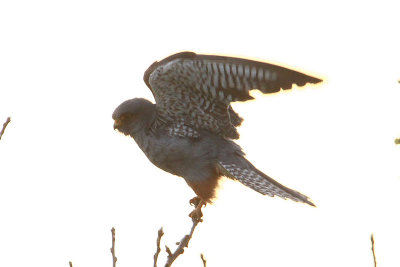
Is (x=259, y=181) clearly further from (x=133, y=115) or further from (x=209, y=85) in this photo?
(x=133, y=115)

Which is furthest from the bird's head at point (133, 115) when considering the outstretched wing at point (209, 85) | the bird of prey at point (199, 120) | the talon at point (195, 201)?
the talon at point (195, 201)

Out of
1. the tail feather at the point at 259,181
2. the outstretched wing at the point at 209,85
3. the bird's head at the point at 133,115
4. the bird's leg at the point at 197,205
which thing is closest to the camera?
the outstretched wing at the point at 209,85

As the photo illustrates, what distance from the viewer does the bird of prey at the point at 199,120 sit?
6.45 meters

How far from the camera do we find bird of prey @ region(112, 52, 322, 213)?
6.45 meters

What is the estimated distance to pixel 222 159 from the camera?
7148 millimetres

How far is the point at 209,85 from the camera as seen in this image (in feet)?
21.7

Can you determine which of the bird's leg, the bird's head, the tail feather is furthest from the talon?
the bird's head

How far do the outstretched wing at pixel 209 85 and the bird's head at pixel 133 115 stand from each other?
181 mm

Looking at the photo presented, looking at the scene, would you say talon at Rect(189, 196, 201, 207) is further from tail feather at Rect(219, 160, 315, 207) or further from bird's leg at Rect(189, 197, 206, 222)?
tail feather at Rect(219, 160, 315, 207)

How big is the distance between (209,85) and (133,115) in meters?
1.21

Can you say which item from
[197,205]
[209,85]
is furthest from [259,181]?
[209,85]

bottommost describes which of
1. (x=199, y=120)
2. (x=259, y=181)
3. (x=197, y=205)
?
(x=197, y=205)

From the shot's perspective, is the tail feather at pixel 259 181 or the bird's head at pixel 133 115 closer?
the tail feather at pixel 259 181

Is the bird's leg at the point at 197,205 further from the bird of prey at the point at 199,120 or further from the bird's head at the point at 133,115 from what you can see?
the bird's head at the point at 133,115
